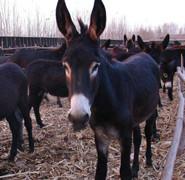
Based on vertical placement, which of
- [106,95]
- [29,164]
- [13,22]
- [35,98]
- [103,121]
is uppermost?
[13,22]

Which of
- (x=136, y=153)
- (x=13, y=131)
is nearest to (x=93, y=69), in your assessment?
(x=136, y=153)

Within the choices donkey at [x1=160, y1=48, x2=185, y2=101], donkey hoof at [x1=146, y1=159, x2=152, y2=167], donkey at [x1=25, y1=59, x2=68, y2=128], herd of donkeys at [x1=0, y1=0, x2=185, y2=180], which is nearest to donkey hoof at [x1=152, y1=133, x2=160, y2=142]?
herd of donkeys at [x1=0, y1=0, x2=185, y2=180]

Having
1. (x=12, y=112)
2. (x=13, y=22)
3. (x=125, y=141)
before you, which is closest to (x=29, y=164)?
(x=12, y=112)

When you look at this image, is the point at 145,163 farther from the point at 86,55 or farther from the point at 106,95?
the point at 86,55

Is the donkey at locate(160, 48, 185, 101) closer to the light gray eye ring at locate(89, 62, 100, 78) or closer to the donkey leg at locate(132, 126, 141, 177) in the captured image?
the donkey leg at locate(132, 126, 141, 177)

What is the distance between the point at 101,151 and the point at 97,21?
1.37 meters

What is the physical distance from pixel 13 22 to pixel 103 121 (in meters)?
14.8

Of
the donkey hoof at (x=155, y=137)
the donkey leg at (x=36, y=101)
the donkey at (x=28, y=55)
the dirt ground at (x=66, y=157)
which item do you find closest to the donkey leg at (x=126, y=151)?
the dirt ground at (x=66, y=157)

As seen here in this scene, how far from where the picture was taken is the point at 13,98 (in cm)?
441

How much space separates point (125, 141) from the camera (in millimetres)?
2902

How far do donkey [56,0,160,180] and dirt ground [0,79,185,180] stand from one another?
81 cm

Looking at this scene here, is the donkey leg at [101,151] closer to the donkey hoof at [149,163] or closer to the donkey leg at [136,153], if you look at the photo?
the donkey leg at [136,153]

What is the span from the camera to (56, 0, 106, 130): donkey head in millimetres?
2077

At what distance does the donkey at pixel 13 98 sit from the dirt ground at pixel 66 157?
26cm
